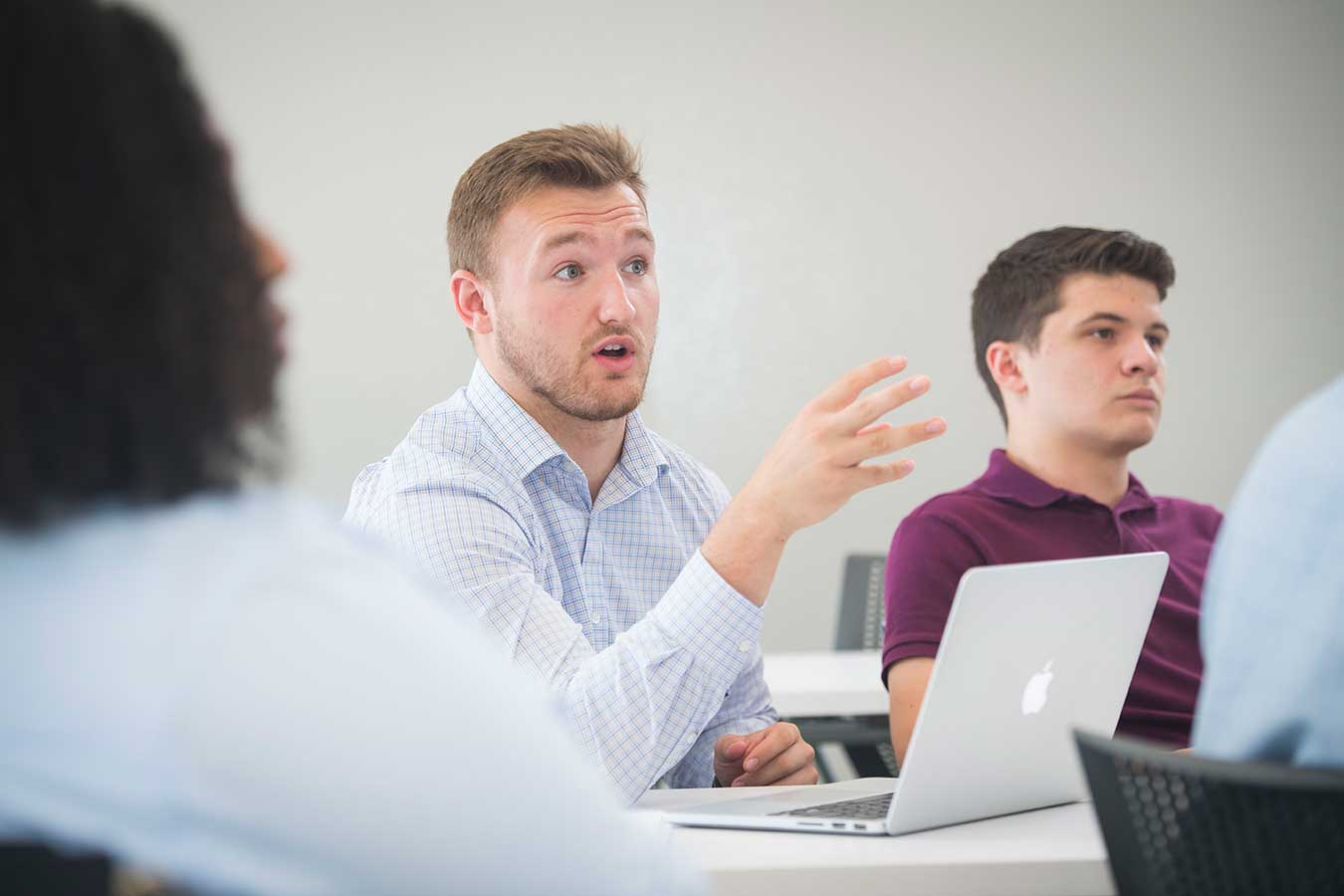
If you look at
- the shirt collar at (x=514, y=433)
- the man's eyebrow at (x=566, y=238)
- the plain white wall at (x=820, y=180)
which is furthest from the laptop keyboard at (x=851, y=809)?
the plain white wall at (x=820, y=180)

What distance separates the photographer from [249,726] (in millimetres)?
563

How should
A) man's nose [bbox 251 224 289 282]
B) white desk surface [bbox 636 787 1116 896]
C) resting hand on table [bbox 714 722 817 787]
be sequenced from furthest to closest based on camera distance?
resting hand on table [bbox 714 722 817 787]
white desk surface [bbox 636 787 1116 896]
man's nose [bbox 251 224 289 282]

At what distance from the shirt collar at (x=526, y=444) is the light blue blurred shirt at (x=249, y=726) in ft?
3.87

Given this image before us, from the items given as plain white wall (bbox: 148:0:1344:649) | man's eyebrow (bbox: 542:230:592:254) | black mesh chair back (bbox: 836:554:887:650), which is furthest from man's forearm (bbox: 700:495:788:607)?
plain white wall (bbox: 148:0:1344:649)

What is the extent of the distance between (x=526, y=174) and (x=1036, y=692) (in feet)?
3.50

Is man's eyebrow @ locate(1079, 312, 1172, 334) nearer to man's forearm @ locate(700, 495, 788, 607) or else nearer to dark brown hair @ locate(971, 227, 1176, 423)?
dark brown hair @ locate(971, 227, 1176, 423)

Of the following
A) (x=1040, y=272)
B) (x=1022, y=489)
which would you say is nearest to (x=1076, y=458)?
(x=1022, y=489)

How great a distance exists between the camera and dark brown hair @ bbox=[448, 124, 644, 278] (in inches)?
75.2

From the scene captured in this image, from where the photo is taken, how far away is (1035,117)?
4.46 meters

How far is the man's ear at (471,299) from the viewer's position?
6.60 ft

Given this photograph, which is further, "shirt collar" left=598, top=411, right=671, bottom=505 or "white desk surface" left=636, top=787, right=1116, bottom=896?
"shirt collar" left=598, top=411, right=671, bottom=505

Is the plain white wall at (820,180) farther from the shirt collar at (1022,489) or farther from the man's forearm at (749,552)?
the man's forearm at (749,552)

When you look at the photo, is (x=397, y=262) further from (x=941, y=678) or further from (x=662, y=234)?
(x=941, y=678)

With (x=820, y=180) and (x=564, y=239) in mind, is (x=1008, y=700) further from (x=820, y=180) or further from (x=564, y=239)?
(x=820, y=180)
